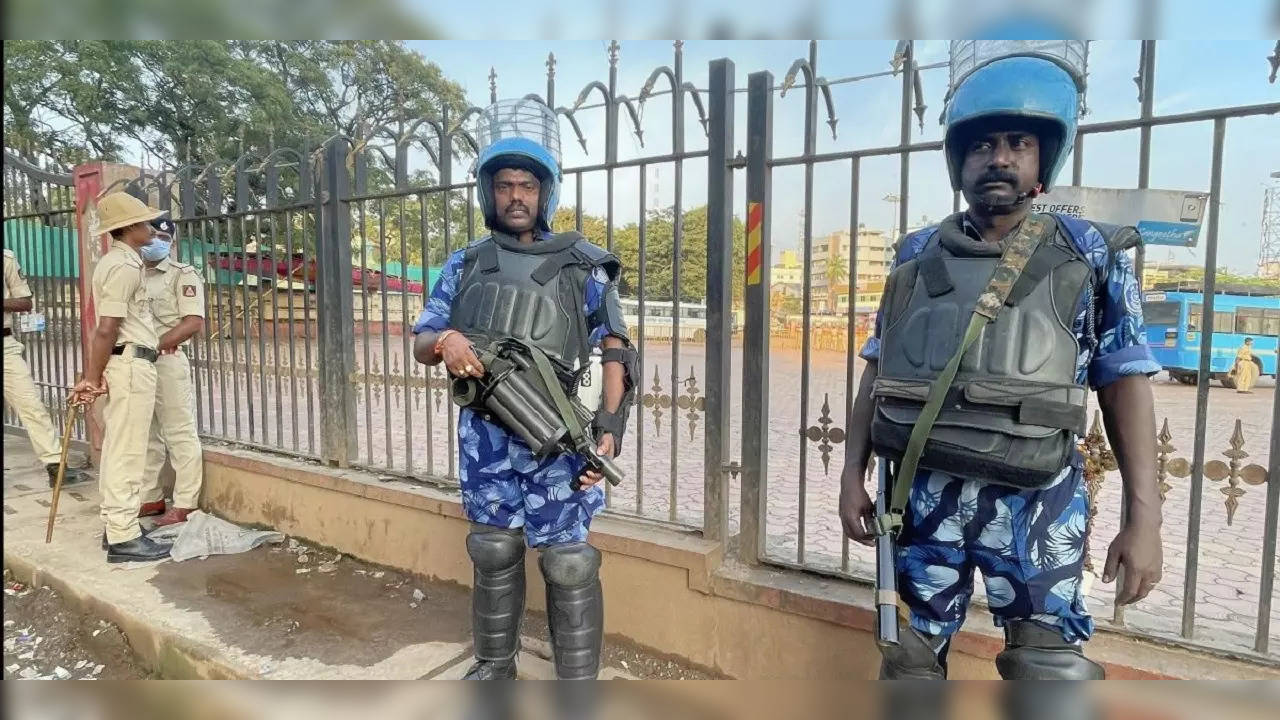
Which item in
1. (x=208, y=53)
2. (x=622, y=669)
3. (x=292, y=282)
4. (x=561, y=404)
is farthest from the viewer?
(x=208, y=53)

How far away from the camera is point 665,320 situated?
4805mm

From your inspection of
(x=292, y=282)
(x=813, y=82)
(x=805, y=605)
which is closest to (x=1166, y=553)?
(x=805, y=605)

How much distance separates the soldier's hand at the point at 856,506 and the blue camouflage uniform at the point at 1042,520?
0.18 metres

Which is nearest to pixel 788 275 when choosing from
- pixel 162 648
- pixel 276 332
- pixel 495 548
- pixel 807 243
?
pixel 807 243

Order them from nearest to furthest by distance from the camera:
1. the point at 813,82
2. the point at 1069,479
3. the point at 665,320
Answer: the point at 1069,479, the point at 813,82, the point at 665,320

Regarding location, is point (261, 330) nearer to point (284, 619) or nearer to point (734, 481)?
point (284, 619)

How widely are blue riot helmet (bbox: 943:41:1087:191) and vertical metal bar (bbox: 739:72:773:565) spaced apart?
106 cm

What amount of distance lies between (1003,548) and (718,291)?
1.55 meters

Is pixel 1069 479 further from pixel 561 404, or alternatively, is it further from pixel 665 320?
pixel 665 320

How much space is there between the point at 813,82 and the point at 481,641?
2.49 m

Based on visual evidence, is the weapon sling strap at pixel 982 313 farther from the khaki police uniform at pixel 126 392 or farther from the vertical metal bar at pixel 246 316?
the vertical metal bar at pixel 246 316

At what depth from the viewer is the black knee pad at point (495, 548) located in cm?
238

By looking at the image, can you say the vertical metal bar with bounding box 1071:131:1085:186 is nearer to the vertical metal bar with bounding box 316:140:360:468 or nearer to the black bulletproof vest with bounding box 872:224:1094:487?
the black bulletproof vest with bounding box 872:224:1094:487

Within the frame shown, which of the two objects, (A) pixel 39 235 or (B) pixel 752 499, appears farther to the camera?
(A) pixel 39 235
